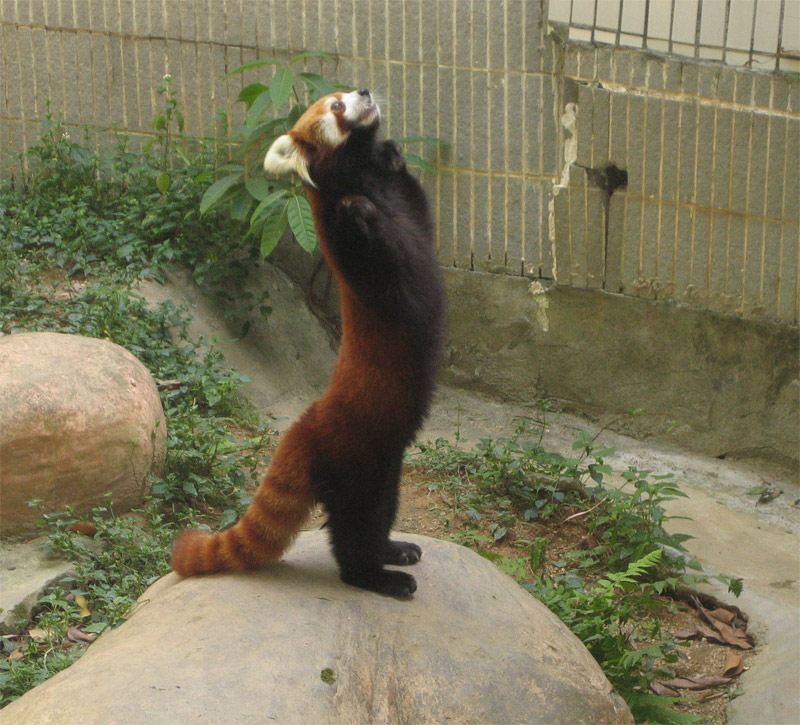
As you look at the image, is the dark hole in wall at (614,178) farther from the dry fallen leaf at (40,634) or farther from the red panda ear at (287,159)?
the dry fallen leaf at (40,634)

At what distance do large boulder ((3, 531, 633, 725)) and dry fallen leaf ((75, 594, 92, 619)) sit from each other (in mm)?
512

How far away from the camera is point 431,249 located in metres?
3.15

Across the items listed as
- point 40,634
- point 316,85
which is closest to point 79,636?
point 40,634

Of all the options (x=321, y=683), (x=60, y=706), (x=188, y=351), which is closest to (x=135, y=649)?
(x=60, y=706)

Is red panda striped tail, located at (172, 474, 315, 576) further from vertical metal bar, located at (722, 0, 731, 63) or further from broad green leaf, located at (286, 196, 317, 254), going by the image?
vertical metal bar, located at (722, 0, 731, 63)

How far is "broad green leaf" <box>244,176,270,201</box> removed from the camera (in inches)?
213

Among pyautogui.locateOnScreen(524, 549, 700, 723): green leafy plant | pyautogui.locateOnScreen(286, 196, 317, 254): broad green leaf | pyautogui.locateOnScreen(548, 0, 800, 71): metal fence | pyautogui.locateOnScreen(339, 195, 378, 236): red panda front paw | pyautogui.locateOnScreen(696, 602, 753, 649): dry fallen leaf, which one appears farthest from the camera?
pyautogui.locateOnScreen(548, 0, 800, 71): metal fence

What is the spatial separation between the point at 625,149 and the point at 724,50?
83 centimetres

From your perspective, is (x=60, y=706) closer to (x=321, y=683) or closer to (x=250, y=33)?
(x=321, y=683)

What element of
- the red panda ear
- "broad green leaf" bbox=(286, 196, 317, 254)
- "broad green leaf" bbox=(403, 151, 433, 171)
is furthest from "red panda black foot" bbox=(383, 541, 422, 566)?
"broad green leaf" bbox=(403, 151, 433, 171)

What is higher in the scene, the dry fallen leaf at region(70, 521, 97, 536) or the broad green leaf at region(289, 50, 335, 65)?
the broad green leaf at region(289, 50, 335, 65)

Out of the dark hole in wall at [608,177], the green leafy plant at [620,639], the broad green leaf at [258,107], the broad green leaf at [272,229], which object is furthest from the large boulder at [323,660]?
the dark hole in wall at [608,177]

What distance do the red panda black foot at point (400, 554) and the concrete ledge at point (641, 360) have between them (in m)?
2.90

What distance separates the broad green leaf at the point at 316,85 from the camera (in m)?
5.25
